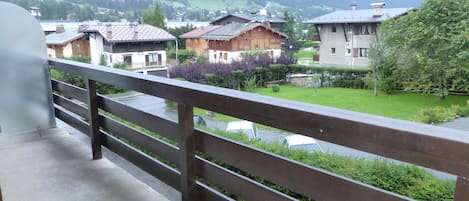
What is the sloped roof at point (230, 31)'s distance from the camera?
1931 centimetres

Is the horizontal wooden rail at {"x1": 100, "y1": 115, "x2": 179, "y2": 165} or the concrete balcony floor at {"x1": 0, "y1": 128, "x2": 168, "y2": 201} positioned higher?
the horizontal wooden rail at {"x1": 100, "y1": 115, "x2": 179, "y2": 165}

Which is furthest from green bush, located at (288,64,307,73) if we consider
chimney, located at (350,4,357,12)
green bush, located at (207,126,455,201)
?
Answer: green bush, located at (207,126,455,201)

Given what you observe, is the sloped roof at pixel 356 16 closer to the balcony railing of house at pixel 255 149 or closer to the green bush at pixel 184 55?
the green bush at pixel 184 55

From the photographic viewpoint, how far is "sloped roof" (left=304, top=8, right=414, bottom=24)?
17719mm

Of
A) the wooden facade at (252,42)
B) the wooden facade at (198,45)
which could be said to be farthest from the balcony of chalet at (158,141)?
the wooden facade at (252,42)

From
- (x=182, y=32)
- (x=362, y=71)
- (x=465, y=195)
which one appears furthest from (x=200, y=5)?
(x=465, y=195)

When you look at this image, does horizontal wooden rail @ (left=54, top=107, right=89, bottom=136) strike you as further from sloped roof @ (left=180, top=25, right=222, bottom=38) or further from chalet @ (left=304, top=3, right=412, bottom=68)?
chalet @ (left=304, top=3, right=412, bottom=68)

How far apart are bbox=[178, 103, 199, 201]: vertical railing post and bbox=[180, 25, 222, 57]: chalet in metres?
15.6

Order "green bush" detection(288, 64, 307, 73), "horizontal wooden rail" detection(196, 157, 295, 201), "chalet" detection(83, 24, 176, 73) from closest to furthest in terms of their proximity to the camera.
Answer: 1. "horizontal wooden rail" detection(196, 157, 295, 201)
2. "chalet" detection(83, 24, 176, 73)
3. "green bush" detection(288, 64, 307, 73)

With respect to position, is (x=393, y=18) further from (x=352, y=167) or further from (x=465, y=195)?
(x=465, y=195)

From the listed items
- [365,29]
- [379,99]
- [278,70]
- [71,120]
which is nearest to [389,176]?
[71,120]

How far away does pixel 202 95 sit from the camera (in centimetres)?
131

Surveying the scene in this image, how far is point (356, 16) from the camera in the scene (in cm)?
1931

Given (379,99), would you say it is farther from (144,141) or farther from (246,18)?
(144,141)
